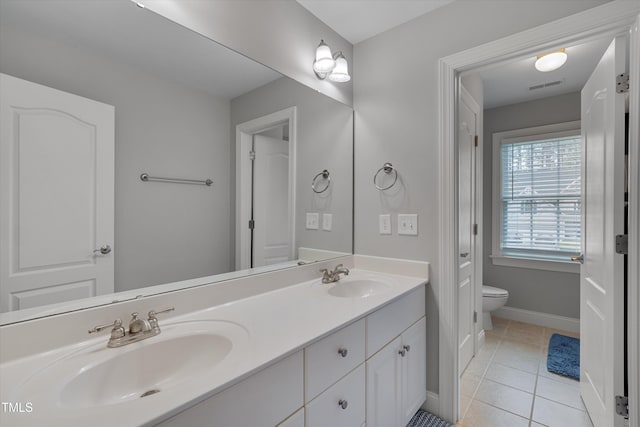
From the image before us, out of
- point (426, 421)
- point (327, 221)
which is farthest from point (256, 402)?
point (426, 421)

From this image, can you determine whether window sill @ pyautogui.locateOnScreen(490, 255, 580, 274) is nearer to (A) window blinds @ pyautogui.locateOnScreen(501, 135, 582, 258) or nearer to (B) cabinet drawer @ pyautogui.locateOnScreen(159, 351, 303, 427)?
(A) window blinds @ pyautogui.locateOnScreen(501, 135, 582, 258)

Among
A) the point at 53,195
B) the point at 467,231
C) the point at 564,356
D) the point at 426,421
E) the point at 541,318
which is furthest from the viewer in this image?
the point at 541,318

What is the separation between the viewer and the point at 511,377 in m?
2.09

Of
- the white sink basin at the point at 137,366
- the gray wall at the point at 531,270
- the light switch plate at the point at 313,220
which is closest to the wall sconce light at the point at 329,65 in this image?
the light switch plate at the point at 313,220

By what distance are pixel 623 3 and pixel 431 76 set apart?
785 millimetres

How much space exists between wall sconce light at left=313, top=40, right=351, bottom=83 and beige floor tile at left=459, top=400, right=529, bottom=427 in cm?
218

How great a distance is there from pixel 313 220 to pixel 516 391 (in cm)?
176

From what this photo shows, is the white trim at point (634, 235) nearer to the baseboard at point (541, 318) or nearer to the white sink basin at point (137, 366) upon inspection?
the white sink basin at point (137, 366)

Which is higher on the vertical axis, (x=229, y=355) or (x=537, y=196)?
(x=537, y=196)

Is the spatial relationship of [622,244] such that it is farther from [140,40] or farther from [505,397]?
[140,40]

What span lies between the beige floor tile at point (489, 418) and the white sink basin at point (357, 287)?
0.88m

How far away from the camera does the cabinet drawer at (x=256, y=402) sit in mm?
670

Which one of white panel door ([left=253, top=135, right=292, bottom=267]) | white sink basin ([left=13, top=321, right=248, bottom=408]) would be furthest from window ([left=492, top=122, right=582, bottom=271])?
white sink basin ([left=13, top=321, right=248, bottom=408])

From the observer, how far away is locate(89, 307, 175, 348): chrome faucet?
899 millimetres
